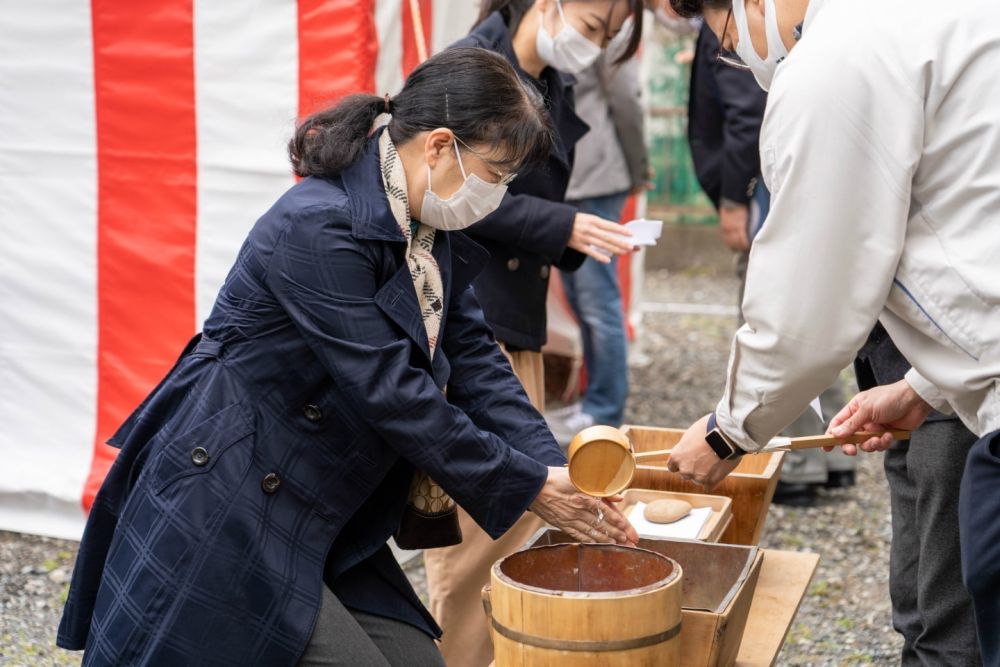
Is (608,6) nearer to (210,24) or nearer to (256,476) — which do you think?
(210,24)

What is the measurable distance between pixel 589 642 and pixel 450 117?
2.96 ft

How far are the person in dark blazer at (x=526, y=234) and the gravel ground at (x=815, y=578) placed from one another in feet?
2.66

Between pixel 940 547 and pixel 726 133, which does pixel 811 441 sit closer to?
pixel 940 547

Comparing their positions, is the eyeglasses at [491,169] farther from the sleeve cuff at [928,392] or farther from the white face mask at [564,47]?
the white face mask at [564,47]

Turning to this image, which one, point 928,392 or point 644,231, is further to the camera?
point 644,231

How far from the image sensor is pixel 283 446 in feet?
6.58

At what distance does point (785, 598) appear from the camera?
2.48 metres

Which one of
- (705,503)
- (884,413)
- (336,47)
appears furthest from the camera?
(336,47)

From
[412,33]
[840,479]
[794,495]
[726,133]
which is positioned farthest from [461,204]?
[840,479]

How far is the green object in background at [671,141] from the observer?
9.88 meters

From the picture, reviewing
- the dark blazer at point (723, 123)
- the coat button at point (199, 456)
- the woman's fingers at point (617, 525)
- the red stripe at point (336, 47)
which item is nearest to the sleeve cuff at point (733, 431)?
the woman's fingers at point (617, 525)

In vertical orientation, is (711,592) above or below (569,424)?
above

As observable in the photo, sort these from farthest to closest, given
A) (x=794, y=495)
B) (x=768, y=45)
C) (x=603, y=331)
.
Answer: (x=603, y=331), (x=794, y=495), (x=768, y=45)

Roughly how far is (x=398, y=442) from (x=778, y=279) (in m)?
0.66
